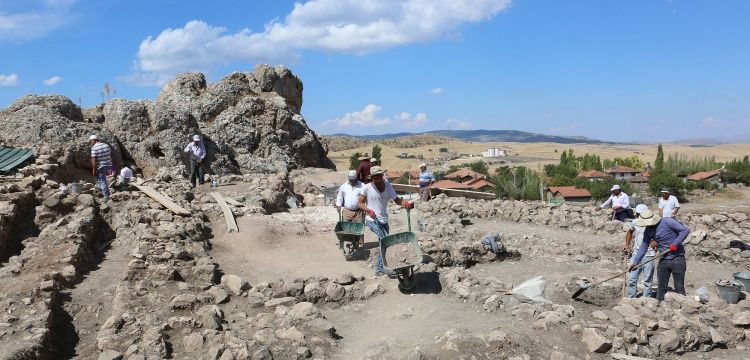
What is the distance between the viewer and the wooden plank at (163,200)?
12.1 meters

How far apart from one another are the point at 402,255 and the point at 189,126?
55.7 feet

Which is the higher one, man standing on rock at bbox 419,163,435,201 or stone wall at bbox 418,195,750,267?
man standing on rock at bbox 419,163,435,201

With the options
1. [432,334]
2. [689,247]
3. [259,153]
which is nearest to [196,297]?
[432,334]

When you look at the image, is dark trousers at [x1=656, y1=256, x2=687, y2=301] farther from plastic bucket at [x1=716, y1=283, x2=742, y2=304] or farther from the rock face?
the rock face

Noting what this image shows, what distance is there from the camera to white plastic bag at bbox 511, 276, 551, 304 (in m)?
7.73

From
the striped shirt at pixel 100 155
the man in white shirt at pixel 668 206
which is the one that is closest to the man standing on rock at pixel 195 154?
the striped shirt at pixel 100 155

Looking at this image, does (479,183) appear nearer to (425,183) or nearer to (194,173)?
(425,183)

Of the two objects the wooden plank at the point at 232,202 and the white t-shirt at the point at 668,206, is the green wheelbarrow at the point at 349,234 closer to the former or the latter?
the wooden plank at the point at 232,202

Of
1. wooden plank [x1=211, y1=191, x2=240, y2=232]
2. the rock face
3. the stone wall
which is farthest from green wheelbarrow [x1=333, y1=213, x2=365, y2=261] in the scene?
the rock face

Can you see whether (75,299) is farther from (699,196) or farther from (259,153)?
(699,196)

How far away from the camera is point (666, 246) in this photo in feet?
27.3

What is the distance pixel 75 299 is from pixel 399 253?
5.08m

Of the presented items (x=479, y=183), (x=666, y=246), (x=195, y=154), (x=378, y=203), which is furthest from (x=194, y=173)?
(x=479, y=183)

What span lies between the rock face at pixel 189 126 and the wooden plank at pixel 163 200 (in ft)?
18.1
